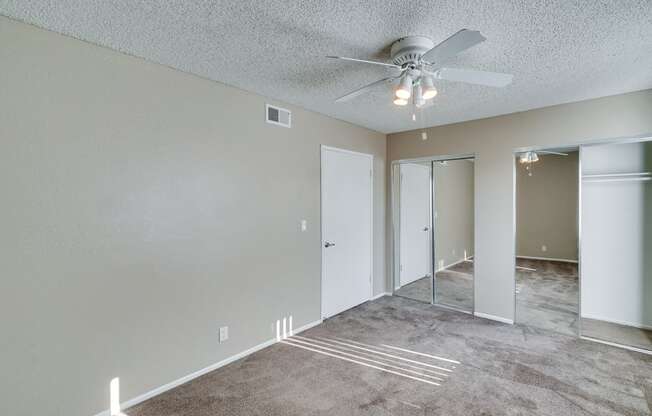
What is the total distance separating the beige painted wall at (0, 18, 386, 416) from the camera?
5.97ft

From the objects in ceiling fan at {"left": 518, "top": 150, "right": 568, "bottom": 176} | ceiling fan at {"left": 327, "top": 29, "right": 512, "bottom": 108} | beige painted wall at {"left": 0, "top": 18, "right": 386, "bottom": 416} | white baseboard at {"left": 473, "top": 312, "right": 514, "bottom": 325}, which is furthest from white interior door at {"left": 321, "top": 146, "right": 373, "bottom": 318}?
ceiling fan at {"left": 518, "top": 150, "right": 568, "bottom": 176}

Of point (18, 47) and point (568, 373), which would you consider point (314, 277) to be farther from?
point (18, 47)

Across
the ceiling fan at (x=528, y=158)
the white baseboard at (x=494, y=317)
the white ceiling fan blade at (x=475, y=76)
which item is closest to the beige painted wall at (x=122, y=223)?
the white ceiling fan blade at (x=475, y=76)

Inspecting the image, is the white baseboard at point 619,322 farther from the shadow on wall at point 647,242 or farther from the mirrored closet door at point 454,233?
the mirrored closet door at point 454,233

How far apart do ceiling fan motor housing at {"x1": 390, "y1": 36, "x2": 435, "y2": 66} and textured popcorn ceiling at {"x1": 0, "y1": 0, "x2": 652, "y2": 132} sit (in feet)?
0.18

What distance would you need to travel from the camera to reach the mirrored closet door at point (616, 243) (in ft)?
10.4

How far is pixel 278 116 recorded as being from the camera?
3.25 m

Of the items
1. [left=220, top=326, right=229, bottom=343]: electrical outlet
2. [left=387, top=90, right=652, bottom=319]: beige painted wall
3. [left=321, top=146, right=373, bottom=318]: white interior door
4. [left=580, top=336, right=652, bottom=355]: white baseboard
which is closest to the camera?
[left=220, top=326, right=229, bottom=343]: electrical outlet

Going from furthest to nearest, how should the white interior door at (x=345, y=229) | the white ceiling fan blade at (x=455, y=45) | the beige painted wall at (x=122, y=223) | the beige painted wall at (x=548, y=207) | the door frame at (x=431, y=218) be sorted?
the door frame at (x=431, y=218) < the white interior door at (x=345, y=229) < the beige painted wall at (x=548, y=207) < the beige painted wall at (x=122, y=223) < the white ceiling fan blade at (x=455, y=45)

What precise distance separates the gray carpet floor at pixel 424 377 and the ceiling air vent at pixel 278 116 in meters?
2.33

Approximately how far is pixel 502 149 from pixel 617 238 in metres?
1.50

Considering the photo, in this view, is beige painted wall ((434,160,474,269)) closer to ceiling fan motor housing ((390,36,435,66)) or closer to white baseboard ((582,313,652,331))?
white baseboard ((582,313,652,331))

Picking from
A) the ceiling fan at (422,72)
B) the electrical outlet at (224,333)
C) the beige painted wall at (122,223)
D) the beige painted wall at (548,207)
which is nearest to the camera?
the beige painted wall at (122,223)

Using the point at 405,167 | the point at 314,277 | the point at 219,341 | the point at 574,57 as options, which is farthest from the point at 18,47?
the point at 405,167
